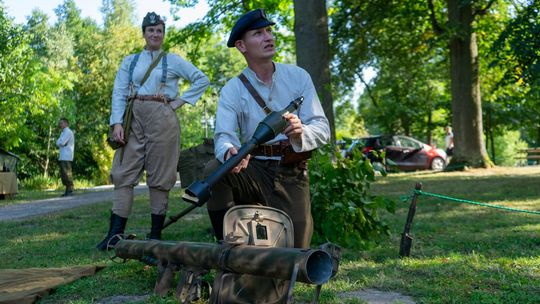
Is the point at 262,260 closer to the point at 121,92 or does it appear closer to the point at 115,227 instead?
the point at 115,227

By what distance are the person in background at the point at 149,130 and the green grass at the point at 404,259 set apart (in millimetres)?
608

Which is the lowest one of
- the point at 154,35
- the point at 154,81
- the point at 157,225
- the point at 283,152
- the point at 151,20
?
the point at 157,225

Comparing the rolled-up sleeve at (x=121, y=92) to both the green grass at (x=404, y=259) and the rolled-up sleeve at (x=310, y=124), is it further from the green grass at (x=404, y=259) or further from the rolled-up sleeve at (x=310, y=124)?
the rolled-up sleeve at (x=310, y=124)

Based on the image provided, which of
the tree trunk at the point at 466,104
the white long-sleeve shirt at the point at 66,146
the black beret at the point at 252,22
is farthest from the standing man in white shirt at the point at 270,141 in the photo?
the tree trunk at the point at 466,104

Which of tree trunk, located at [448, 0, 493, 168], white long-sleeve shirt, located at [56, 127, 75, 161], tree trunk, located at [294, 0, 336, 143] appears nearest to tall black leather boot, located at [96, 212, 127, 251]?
tree trunk, located at [294, 0, 336, 143]

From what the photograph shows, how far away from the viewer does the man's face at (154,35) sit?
6.07 m

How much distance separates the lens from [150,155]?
5.96 meters

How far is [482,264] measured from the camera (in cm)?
485

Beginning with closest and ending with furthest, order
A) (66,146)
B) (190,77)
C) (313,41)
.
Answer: (190,77), (313,41), (66,146)

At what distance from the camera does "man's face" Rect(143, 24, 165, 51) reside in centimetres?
607

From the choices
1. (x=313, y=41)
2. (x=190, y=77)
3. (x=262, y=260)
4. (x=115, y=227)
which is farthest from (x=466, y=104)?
(x=262, y=260)

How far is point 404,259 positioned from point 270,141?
1926mm

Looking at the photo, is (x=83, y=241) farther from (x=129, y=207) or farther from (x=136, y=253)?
(x=136, y=253)

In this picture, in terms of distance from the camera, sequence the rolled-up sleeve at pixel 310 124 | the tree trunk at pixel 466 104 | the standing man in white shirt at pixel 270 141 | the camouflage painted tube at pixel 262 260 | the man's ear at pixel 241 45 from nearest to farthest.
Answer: the camouflage painted tube at pixel 262 260, the rolled-up sleeve at pixel 310 124, the standing man in white shirt at pixel 270 141, the man's ear at pixel 241 45, the tree trunk at pixel 466 104
